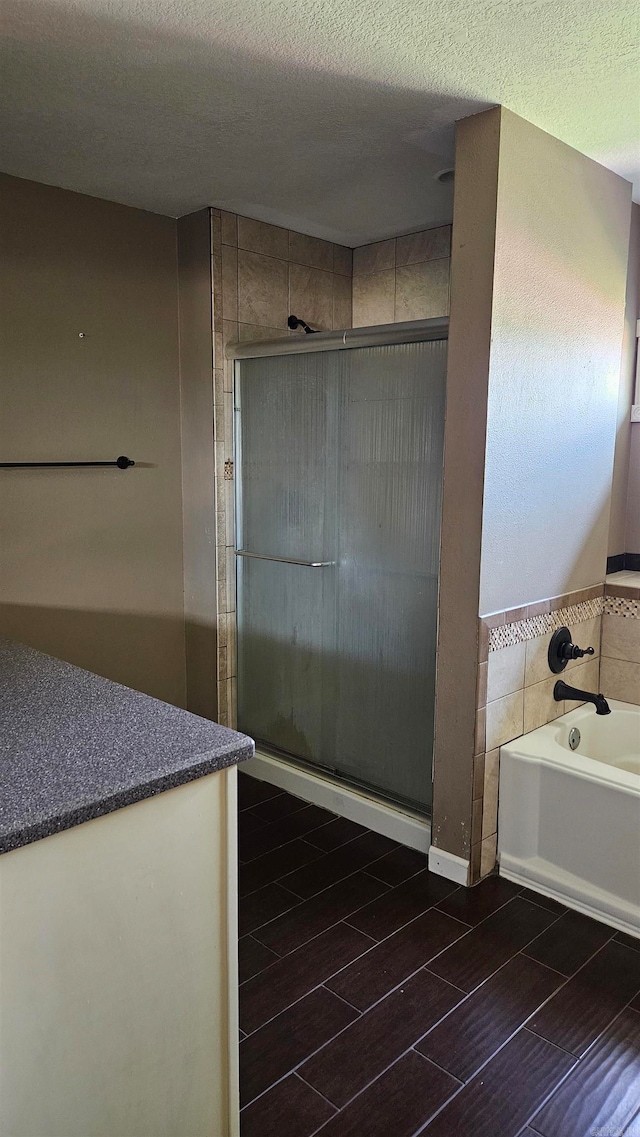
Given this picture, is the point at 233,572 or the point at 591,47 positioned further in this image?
the point at 233,572

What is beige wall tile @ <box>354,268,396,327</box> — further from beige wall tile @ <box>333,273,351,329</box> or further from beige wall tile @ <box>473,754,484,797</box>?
beige wall tile @ <box>473,754,484,797</box>

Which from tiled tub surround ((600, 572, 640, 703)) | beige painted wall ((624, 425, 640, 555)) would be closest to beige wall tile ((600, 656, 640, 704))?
tiled tub surround ((600, 572, 640, 703))

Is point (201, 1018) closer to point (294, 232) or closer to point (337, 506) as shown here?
point (337, 506)

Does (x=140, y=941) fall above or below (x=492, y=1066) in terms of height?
above

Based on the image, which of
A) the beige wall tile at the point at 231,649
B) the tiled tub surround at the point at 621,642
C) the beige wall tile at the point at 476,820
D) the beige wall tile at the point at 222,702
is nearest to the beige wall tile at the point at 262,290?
the beige wall tile at the point at 231,649

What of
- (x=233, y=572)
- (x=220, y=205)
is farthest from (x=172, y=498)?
(x=220, y=205)

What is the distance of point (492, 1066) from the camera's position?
172 centimetres

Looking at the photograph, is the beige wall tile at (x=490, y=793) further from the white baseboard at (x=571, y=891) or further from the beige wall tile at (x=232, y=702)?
the beige wall tile at (x=232, y=702)

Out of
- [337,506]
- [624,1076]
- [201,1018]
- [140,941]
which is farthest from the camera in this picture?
[337,506]

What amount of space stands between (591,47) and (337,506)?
5.07 feet

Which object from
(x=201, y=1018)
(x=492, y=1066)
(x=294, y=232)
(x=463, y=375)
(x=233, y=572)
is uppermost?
(x=294, y=232)

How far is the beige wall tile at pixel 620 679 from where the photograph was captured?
291 centimetres

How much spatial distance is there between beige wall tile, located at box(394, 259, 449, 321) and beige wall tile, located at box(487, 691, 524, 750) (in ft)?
5.37

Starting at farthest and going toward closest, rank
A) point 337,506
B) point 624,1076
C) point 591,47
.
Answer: point 337,506
point 591,47
point 624,1076
